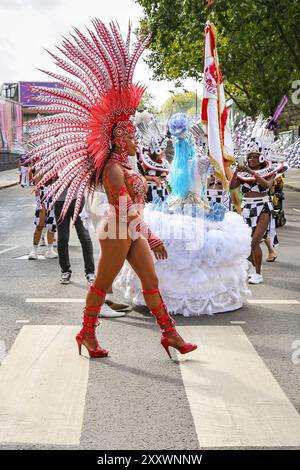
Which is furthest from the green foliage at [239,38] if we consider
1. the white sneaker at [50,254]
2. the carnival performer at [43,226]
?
the white sneaker at [50,254]

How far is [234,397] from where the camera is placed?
14.7 ft

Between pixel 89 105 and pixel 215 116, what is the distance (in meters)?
2.71

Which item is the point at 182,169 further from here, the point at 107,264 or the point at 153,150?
the point at 153,150

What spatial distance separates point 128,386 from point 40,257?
6.25m

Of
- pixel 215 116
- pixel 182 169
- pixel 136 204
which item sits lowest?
pixel 136 204

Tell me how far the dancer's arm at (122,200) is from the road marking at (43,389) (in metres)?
1.12

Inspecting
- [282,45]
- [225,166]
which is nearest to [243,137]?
[225,166]

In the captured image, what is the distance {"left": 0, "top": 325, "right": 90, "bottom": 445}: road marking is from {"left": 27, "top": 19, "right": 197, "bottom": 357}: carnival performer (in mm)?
344

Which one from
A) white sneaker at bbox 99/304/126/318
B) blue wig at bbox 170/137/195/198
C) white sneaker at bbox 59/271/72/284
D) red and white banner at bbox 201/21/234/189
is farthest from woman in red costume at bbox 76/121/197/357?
white sneaker at bbox 59/271/72/284

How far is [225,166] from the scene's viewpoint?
771 centimetres

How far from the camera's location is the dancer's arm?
17.0 ft

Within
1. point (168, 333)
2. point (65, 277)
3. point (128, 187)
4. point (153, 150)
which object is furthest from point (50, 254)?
point (168, 333)

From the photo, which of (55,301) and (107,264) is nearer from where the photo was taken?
(107,264)
